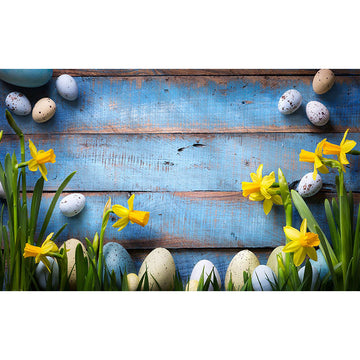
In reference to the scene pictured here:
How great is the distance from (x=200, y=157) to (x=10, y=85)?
1.41 ft

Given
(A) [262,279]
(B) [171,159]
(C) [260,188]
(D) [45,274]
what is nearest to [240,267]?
(A) [262,279]

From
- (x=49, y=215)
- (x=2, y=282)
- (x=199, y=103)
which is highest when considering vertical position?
(x=199, y=103)

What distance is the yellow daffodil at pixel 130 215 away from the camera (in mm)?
830

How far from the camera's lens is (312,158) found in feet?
2.68

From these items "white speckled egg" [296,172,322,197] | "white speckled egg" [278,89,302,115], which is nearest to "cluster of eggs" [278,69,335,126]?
"white speckled egg" [278,89,302,115]

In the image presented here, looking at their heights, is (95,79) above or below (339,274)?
above

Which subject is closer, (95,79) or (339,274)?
(339,274)

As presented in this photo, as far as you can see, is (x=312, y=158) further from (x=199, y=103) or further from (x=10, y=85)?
(x=10, y=85)

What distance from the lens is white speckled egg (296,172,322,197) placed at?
2.87ft

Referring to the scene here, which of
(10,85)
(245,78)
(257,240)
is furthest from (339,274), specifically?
(10,85)

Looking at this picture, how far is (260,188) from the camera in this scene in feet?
2.76

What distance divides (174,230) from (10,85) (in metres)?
0.46

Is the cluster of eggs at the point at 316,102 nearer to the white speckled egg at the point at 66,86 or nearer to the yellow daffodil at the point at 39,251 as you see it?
the white speckled egg at the point at 66,86

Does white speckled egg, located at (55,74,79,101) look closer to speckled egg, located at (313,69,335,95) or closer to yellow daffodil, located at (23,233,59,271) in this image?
yellow daffodil, located at (23,233,59,271)
